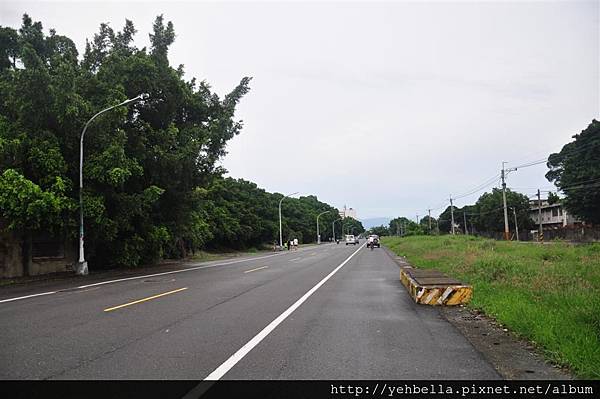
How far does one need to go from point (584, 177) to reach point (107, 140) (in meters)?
49.5

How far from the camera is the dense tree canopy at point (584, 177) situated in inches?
2062

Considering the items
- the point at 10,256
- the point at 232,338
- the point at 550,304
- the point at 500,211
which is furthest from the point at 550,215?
the point at 232,338

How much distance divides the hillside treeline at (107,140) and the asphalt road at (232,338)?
27.3 ft

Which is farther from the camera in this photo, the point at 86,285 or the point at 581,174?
the point at 581,174

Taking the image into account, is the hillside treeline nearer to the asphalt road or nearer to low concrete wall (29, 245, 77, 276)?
low concrete wall (29, 245, 77, 276)

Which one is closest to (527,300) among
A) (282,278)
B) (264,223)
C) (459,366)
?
(459,366)

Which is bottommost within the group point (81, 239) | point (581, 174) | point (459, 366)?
point (459, 366)

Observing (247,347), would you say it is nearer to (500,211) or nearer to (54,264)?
(54,264)

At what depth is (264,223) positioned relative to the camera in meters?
67.9

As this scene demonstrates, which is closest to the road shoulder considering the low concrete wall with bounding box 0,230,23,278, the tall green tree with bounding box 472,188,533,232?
the low concrete wall with bounding box 0,230,23,278

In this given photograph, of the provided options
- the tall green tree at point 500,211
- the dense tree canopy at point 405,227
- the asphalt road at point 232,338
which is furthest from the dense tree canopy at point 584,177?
the asphalt road at point 232,338

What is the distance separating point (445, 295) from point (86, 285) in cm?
1287

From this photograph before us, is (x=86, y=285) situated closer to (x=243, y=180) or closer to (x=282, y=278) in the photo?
(x=282, y=278)

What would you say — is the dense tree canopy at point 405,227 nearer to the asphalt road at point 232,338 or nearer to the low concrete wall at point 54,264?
the low concrete wall at point 54,264
